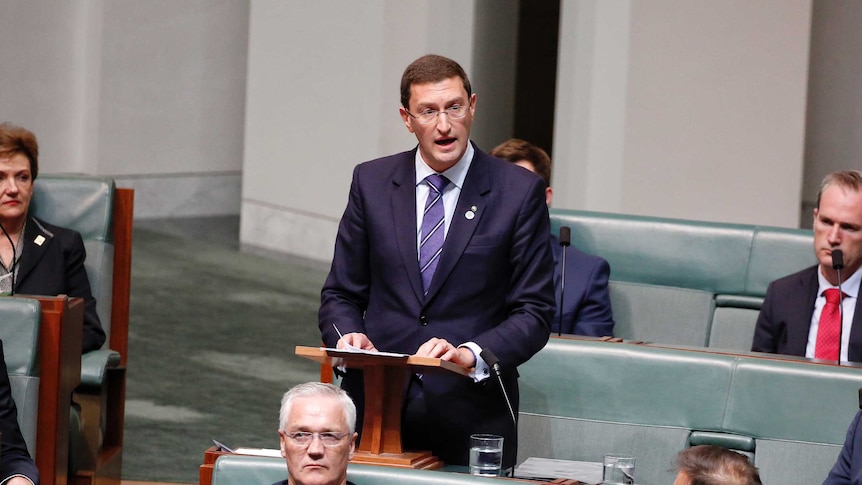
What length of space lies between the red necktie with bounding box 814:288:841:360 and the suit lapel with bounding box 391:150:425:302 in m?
1.49

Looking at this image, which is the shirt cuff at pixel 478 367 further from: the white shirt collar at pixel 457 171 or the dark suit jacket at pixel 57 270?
the dark suit jacket at pixel 57 270

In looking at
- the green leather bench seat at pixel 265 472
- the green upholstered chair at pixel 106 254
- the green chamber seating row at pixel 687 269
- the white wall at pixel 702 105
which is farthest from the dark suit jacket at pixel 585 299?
the white wall at pixel 702 105

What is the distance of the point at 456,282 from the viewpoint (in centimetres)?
278

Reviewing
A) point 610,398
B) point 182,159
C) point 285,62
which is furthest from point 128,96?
point 610,398

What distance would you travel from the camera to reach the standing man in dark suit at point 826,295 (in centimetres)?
374

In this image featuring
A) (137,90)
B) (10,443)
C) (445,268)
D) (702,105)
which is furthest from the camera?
(137,90)

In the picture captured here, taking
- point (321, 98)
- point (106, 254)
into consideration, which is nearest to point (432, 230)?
point (106, 254)

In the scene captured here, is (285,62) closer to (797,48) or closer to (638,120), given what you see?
(638,120)

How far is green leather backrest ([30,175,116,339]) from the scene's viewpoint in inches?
168

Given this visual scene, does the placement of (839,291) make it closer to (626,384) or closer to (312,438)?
(626,384)

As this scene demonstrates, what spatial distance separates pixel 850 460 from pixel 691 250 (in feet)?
5.42

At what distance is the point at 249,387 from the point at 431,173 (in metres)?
3.07

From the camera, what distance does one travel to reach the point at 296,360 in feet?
20.3

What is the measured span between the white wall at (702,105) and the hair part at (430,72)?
3.73 meters
